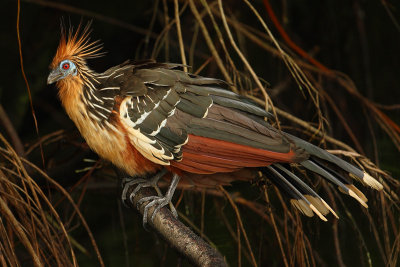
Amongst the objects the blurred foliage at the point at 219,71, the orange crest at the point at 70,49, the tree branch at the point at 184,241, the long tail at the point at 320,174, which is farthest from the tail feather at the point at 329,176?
the blurred foliage at the point at 219,71

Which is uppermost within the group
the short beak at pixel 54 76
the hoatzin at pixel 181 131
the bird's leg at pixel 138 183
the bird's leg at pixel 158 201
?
the short beak at pixel 54 76

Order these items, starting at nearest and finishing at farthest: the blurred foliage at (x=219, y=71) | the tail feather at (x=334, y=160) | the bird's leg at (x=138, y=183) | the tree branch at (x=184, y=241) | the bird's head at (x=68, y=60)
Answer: the tree branch at (x=184, y=241)
the tail feather at (x=334, y=160)
the bird's head at (x=68, y=60)
the bird's leg at (x=138, y=183)
the blurred foliage at (x=219, y=71)

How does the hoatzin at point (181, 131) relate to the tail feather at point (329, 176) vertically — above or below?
above

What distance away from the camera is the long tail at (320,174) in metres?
1.54

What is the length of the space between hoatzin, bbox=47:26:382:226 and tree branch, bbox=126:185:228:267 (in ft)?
0.21

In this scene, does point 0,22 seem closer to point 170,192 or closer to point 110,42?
point 110,42

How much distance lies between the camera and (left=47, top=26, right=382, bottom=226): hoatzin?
155 centimetres

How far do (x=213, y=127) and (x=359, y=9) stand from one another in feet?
4.37

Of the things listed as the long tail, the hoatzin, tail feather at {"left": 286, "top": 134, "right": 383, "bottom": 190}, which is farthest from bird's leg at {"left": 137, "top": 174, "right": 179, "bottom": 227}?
tail feather at {"left": 286, "top": 134, "right": 383, "bottom": 190}

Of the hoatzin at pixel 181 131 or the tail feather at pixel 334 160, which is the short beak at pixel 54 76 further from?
the tail feather at pixel 334 160

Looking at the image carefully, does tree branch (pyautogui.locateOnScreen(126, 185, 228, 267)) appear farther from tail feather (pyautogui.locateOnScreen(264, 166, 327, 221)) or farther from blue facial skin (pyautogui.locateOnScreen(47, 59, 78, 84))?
blue facial skin (pyautogui.locateOnScreen(47, 59, 78, 84))

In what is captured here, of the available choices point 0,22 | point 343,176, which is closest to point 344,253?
point 343,176

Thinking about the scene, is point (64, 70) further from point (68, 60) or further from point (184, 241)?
point (184, 241)

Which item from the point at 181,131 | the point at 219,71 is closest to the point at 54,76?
the point at 181,131
